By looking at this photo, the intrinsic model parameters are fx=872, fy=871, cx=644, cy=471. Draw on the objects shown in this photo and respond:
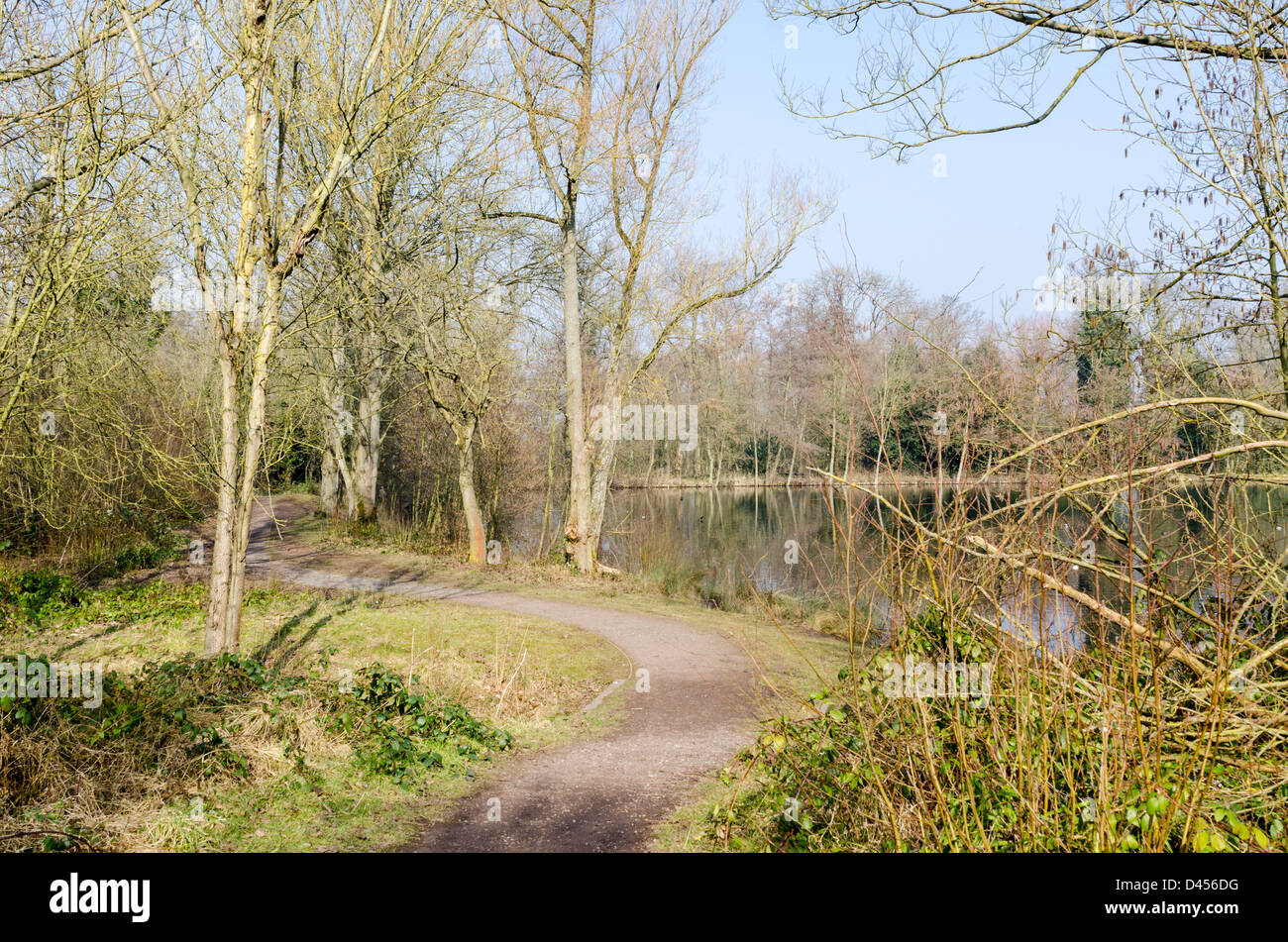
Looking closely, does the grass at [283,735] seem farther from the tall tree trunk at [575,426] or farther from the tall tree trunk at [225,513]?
the tall tree trunk at [575,426]

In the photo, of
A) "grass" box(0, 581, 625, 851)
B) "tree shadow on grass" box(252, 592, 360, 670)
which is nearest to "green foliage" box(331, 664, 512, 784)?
"grass" box(0, 581, 625, 851)

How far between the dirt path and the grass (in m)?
0.31

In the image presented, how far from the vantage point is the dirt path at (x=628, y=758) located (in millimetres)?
5418

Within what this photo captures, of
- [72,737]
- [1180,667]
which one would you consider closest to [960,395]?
[1180,667]

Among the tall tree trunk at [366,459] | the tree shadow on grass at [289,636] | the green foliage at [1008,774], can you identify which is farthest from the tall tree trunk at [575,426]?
the green foliage at [1008,774]

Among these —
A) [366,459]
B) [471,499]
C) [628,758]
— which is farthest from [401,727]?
[366,459]

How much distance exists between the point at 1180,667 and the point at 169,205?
10236 mm

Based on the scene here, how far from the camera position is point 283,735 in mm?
6301

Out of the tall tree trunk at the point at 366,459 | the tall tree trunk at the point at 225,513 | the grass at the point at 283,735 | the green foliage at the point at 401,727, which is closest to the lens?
the grass at the point at 283,735

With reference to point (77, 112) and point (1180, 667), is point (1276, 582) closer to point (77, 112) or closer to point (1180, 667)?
point (1180, 667)

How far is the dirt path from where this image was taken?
5.42m

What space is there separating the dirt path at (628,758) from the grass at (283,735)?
12.1 inches

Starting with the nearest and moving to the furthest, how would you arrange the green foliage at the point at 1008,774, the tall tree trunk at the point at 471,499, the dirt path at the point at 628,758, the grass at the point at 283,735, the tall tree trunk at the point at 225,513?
the green foliage at the point at 1008,774 → the grass at the point at 283,735 → the dirt path at the point at 628,758 → the tall tree trunk at the point at 225,513 → the tall tree trunk at the point at 471,499

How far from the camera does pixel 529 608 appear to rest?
45.9 ft
